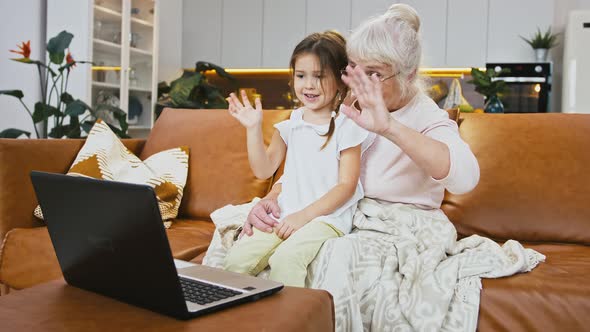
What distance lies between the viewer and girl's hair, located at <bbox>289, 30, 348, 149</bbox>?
1.74m

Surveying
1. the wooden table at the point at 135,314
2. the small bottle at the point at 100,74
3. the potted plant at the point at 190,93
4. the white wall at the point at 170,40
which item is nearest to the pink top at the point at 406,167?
the wooden table at the point at 135,314

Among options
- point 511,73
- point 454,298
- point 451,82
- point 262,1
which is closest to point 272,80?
point 262,1

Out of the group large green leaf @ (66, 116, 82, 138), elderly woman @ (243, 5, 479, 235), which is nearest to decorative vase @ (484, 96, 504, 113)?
large green leaf @ (66, 116, 82, 138)

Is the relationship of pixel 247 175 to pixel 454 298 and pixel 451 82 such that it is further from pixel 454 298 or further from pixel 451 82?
pixel 451 82

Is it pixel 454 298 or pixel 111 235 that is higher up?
pixel 111 235

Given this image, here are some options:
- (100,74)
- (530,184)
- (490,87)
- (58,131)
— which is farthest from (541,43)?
(58,131)

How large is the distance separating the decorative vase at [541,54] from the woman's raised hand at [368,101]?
4.70m

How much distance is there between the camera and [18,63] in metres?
4.88

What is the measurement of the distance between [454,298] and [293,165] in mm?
596

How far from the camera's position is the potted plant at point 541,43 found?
552 centimetres

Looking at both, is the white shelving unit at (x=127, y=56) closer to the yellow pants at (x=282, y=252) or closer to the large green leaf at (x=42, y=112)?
the large green leaf at (x=42, y=112)

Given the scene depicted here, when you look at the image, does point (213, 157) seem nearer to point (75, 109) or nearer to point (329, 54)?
point (329, 54)

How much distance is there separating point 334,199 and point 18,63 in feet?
13.5

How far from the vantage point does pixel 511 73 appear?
5648 millimetres
